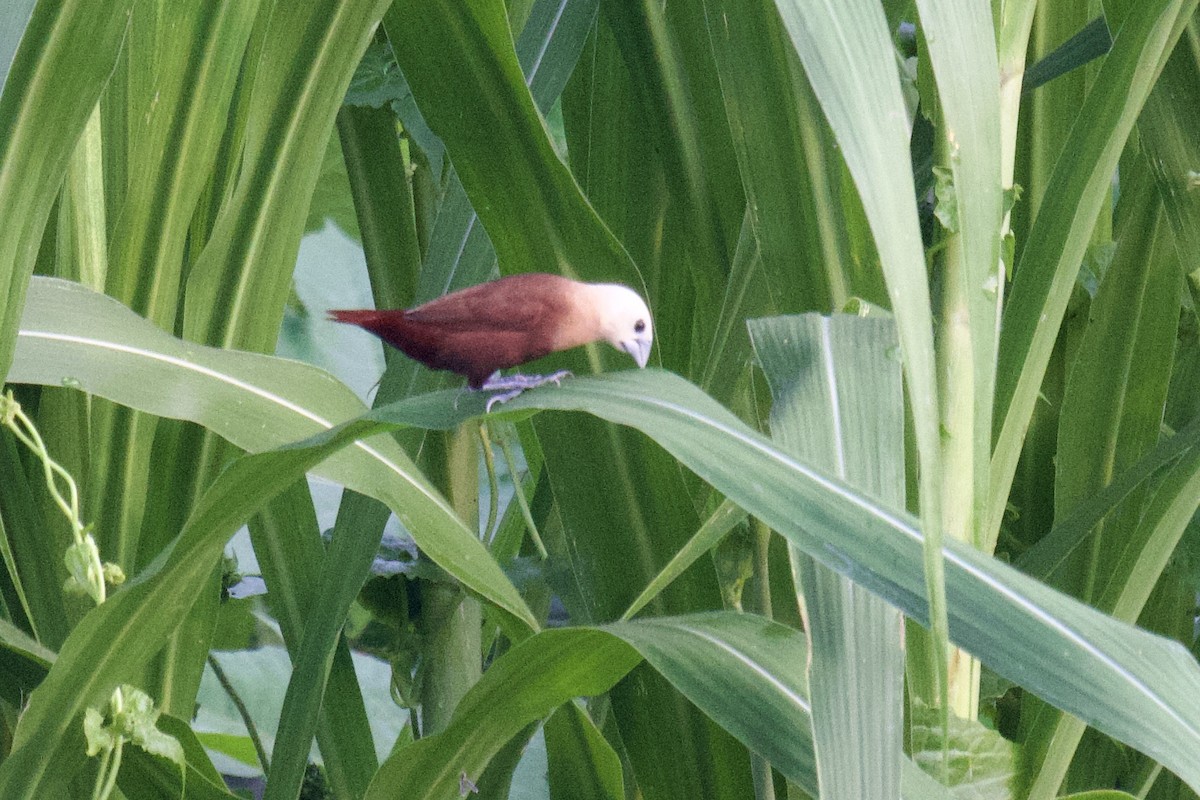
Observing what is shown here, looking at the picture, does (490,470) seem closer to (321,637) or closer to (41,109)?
(321,637)

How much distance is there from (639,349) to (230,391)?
0.22 meters

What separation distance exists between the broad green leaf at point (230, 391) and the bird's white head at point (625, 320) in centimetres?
13

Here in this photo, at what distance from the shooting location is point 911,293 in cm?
29

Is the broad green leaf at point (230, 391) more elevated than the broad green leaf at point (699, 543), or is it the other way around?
the broad green leaf at point (230, 391)

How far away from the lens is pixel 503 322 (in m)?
0.58

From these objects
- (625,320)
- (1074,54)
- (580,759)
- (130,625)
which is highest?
(1074,54)

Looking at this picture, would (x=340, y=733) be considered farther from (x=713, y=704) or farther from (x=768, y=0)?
(x=768, y=0)

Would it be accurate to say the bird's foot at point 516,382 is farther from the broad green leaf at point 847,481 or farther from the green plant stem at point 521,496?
the broad green leaf at point 847,481

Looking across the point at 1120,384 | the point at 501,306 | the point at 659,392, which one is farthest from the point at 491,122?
the point at 1120,384

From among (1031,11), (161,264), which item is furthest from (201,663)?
(1031,11)

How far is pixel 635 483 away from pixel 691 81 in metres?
0.23

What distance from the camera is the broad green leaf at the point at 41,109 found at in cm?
37

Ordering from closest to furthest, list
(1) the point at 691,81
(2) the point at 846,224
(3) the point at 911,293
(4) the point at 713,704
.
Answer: (3) the point at 911,293 < (4) the point at 713,704 < (2) the point at 846,224 < (1) the point at 691,81

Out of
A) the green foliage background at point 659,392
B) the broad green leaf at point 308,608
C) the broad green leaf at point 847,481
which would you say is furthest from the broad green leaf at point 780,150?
the broad green leaf at point 308,608
